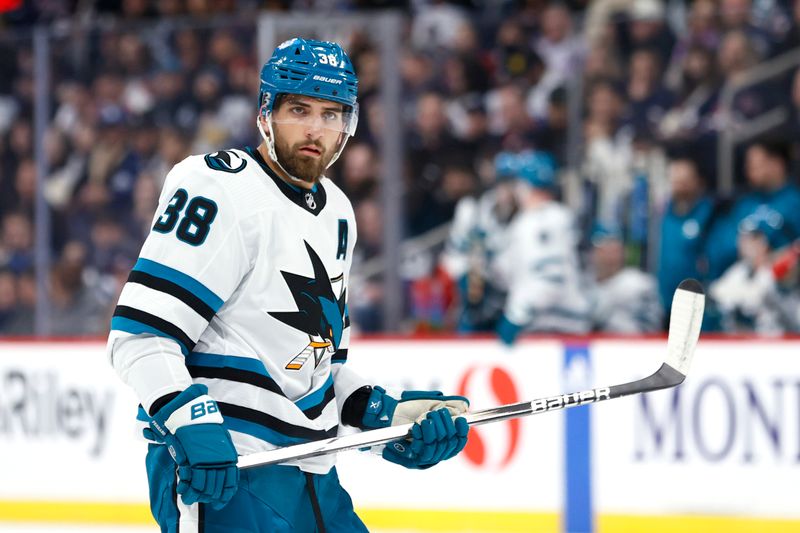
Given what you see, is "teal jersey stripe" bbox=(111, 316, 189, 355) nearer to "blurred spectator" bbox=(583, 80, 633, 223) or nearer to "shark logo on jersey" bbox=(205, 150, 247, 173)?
"shark logo on jersey" bbox=(205, 150, 247, 173)

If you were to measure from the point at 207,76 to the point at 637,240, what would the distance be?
1.86 metres

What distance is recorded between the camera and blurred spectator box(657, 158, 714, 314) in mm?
4973

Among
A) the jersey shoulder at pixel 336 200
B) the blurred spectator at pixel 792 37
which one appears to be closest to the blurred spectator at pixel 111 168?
the blurred spectator at pixel 792 37

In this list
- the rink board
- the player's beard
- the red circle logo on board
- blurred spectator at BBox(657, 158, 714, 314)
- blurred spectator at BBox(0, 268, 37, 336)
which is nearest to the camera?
the player's beard

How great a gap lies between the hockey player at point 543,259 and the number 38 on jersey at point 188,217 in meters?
2.93

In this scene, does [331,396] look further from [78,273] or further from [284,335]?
[78,273]

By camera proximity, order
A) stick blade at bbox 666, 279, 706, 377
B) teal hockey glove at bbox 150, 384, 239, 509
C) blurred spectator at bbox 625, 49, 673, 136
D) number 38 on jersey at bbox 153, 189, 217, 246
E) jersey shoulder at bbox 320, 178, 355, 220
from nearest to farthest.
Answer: teal hockey glove at bbox 150, 384, 239, 509, number 38 on jersey at bbox 153, 189, 217, 246, jersey shoulder at bbox 320, 178, 355, 220, stick blade at bbox 666, 279, 706, 377, blurred spectator at bbox 625, 49, 673, 136

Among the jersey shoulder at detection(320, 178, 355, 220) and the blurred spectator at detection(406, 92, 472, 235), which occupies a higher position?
the blurred spectator at detection(406, 92, 472, 235)

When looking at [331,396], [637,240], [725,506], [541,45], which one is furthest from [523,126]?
[331,396]

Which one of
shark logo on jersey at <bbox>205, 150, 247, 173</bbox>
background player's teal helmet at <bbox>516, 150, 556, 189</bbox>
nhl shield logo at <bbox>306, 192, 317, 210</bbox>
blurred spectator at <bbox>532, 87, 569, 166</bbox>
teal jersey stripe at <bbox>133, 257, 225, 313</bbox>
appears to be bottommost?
teal jersey stripe at <bbox>133, 257, 225, 313</bbox>

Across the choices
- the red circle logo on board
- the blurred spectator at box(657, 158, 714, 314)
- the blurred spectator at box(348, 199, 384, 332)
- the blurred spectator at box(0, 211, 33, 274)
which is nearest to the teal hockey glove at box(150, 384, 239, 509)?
the red circle logo on board

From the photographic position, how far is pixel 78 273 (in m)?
5.40

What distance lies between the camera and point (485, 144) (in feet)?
17.9

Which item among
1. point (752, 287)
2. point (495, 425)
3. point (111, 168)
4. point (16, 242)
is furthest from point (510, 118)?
point (16, 242)
